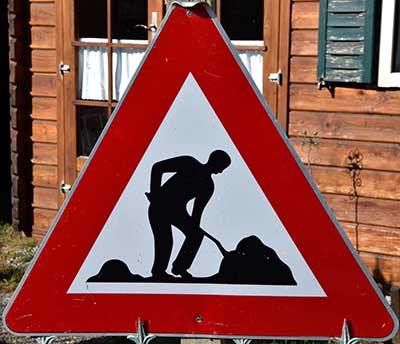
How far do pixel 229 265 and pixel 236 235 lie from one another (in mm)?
77

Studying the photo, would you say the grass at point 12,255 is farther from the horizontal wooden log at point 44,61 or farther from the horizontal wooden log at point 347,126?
the horizontal wooden log at point 347,126

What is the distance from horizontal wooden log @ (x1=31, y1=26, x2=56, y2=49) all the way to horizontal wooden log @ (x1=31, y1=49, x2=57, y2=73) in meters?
0.04

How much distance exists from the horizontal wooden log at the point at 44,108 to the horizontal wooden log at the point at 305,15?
2011mm

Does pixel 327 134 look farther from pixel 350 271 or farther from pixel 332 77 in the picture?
pixel 350 271

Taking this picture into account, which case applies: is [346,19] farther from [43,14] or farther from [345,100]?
[43,14]

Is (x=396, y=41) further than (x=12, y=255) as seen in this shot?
No

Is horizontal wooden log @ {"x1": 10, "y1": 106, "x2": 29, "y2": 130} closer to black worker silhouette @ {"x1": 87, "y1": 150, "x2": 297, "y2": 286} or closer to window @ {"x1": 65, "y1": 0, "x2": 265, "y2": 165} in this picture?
window @ {"x1": 65, "y1": 0, "x2": 265, "y2": 165}

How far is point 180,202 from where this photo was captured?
238 centimetres

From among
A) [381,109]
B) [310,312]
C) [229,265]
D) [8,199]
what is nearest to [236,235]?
[229,265]

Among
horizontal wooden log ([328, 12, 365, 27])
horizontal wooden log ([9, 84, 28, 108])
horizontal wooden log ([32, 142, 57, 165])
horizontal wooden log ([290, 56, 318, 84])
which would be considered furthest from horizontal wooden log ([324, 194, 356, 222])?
horizontal wooden log ([9, 84, 28, 108])

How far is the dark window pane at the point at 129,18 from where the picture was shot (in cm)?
657

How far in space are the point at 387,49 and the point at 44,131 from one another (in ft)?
9.06

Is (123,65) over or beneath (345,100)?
over

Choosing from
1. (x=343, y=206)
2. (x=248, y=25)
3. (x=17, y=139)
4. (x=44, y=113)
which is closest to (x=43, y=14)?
(x=44, y=113)
